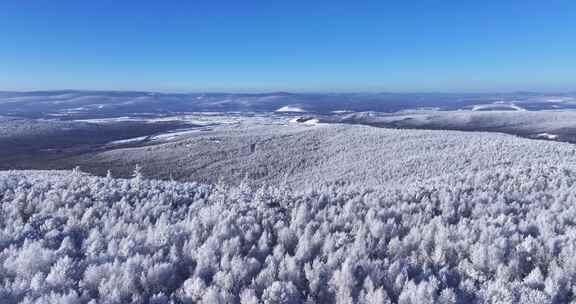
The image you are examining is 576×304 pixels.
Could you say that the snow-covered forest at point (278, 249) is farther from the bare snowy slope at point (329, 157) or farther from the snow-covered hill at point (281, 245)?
the bare snowy slope at point (329, 157)

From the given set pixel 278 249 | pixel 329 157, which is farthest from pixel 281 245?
pixel 329 157

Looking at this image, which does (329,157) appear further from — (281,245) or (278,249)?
(278,249)

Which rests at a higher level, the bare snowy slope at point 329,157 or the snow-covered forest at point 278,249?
the snow-covered forest at point 278,249


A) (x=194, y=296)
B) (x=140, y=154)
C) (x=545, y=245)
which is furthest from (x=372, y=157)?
(x=194, y=296)

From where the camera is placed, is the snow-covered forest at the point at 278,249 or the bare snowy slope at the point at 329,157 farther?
the bare snowy slope at the point at 329,157

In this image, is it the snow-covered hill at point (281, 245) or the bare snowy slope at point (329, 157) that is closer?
the snow-covered hill at point (281, 245)

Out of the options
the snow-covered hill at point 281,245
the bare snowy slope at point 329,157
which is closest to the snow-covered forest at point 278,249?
the snow-covered hill at point 281,245
